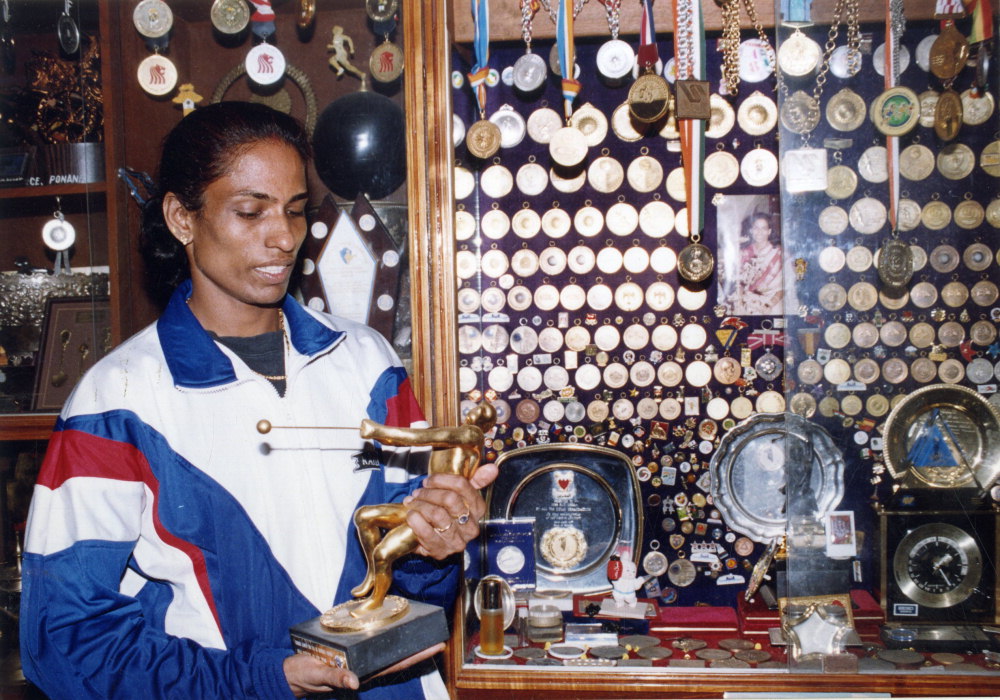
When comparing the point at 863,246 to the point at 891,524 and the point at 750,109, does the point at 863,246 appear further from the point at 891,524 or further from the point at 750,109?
the point at 891,524

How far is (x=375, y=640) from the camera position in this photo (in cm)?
136

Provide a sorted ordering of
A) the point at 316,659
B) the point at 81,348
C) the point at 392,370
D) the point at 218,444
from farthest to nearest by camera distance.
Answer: the point at 81,348 < the point at 392,370 < the point at 218,444 < the point at 316,659

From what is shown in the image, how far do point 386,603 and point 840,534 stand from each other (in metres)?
1.35

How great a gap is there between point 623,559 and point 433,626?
1.15 metres

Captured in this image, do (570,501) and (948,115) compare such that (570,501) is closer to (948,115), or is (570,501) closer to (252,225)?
(252,225)

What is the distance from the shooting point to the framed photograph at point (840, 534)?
2.10 metres

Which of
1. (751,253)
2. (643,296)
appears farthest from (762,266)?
(643,296)

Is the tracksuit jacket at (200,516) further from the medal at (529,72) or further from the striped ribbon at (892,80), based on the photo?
the striped ribbon at (892,80)

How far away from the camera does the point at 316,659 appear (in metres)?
1.38

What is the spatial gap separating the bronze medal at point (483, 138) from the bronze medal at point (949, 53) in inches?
49.9

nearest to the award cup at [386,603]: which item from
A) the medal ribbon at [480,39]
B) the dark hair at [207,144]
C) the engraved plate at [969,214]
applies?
the dark hair at [207,144]

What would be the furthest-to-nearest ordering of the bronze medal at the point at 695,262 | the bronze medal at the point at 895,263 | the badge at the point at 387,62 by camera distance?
the bronze medal at the point at 695,262
the bronze medal at the point at 895,263
the badge at the point at 387,62

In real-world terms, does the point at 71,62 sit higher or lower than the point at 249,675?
higher

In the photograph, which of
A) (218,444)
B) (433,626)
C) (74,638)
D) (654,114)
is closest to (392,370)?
(218,444)
